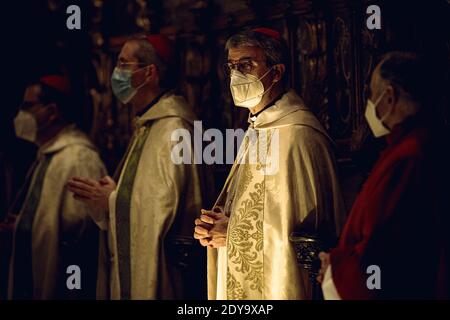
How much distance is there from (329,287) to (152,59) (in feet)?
8.66

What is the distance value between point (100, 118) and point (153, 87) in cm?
139

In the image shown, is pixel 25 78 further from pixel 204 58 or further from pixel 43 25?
pixel 204 58

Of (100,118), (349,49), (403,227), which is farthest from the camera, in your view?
(100,118)

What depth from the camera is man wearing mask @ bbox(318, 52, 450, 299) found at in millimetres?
4992

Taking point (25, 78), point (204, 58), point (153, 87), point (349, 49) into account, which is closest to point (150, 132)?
point (153, 87)

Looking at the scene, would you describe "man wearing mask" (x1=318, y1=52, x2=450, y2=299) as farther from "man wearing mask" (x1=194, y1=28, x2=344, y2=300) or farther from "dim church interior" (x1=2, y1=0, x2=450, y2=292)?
"dim church interior" (x1=2, y1=0, x2=450, y2=292)

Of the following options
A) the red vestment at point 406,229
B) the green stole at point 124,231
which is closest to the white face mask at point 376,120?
the red vestment at point 406,229

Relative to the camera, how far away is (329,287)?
522 cm

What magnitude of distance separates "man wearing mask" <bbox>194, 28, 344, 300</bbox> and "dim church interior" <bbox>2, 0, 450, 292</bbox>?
1.59 feet

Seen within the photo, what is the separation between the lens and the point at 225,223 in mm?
6293

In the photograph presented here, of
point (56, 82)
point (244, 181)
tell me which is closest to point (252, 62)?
point (244, 181)

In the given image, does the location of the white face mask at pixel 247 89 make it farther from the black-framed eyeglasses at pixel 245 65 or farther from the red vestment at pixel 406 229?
the red vestment at pixel 406 229

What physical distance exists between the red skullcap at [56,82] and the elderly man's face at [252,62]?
228 centimetres

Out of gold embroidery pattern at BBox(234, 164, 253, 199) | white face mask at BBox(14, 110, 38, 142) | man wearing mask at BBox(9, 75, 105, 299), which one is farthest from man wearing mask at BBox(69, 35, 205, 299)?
A: white face mask at BBox(14, 110, 38, 142)
